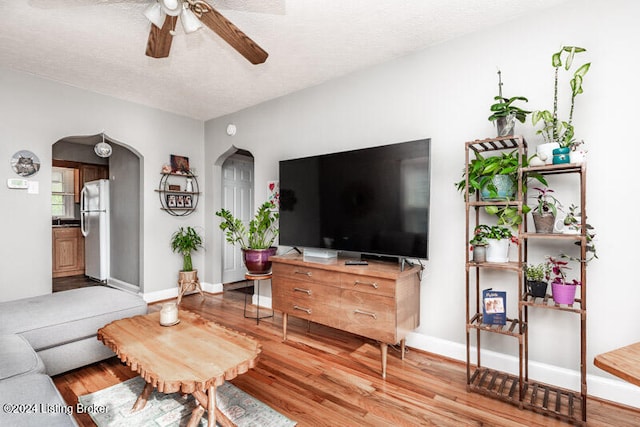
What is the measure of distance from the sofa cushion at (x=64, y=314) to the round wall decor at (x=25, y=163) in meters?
1.53

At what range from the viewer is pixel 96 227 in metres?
5.30

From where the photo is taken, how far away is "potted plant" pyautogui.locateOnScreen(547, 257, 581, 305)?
1894 millimetres

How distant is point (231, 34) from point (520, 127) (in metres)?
2.09

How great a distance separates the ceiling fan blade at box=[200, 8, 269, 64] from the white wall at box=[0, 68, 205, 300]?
256 centimetres

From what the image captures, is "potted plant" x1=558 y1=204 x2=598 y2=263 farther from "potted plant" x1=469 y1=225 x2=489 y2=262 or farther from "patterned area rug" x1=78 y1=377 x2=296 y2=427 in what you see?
"patterned area rug" x1=78 y1=377 x2=296 y2=427

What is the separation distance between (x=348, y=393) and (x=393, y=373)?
44 cm

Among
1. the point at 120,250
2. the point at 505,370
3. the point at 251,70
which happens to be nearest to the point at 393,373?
the point at 505,370

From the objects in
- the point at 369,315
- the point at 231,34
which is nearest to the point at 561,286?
the point at 369,315

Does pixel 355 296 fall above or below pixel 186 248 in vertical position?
below

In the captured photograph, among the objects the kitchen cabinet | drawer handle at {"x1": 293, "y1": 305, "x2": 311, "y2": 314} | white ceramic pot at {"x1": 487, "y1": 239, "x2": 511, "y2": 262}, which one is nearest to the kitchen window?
the kitchen cabinet

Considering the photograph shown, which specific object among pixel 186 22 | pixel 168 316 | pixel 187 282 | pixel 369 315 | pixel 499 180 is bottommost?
pixel 187 282

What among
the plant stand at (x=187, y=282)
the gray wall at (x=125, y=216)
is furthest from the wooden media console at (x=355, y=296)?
the gray wall at (x=125, y=216)

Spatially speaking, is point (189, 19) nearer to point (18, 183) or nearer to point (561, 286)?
point (561, 286)

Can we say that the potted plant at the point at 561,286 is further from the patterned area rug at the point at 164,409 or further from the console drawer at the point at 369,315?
the patterned area rug at the point at 164,409
